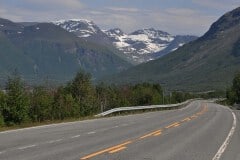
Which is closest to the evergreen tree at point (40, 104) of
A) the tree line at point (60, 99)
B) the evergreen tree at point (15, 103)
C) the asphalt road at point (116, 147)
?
the tree line at point (60, 99)

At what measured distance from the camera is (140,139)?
22266 millimetres

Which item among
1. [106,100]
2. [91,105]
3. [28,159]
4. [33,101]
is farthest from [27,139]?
[106,100]

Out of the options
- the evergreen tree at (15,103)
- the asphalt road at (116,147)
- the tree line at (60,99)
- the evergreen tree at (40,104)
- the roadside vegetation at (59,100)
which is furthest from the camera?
the evergreen tree at (40,104)

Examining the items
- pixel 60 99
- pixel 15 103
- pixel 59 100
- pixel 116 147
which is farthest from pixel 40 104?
pixel 116 147

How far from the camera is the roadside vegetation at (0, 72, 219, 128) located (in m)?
50.8

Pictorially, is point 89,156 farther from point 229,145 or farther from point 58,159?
point 229,145

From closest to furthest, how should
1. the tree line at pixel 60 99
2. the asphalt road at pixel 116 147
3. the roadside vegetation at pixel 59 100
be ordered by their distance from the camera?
the asphalt road at pixel 116 147, the roadside vegetation at pixel 59 100, the tree line at pixel 60 99

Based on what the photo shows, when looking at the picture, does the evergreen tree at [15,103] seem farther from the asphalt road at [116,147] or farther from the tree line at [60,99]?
the asphalt road at [116,147]

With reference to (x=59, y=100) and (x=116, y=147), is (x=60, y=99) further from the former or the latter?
(x=116, y=147)

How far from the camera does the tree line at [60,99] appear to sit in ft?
168

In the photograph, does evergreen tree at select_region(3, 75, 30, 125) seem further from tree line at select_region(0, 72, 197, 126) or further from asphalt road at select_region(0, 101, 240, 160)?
asphalt road at select_region(0, 101, 240, 160)

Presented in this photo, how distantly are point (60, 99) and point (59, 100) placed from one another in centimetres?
31

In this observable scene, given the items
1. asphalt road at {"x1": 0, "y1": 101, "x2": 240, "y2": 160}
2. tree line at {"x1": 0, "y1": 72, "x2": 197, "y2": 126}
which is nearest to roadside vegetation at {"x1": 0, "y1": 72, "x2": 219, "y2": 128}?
tree line at {"x1": 0, "y1": 72, "x2": 197, "y2": 126}

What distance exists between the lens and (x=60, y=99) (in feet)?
283
